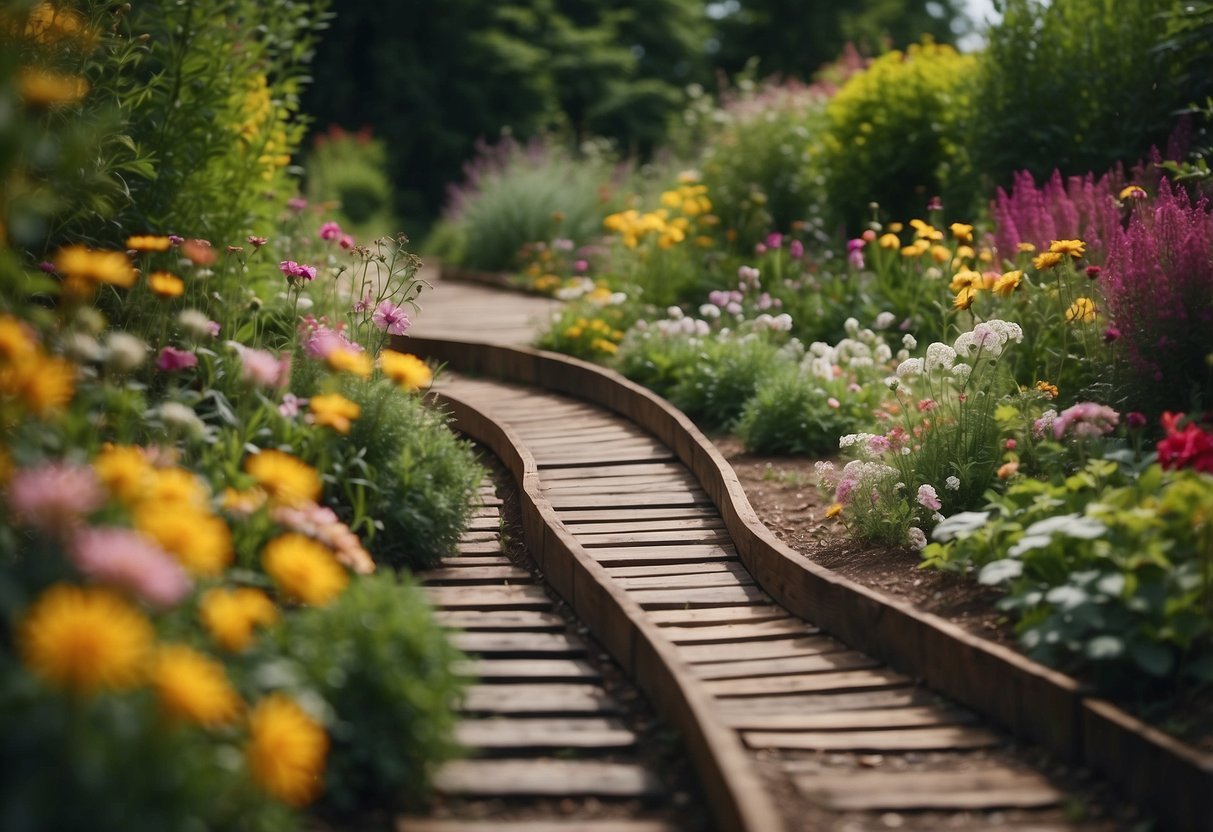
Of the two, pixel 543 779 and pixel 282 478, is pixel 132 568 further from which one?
pixel 543 779

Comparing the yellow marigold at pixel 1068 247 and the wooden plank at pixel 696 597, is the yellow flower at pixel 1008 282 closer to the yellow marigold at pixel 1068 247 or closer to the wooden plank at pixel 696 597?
the yellow marigold at pixel 1068 247

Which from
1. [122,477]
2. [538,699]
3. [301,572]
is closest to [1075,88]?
[538,699]

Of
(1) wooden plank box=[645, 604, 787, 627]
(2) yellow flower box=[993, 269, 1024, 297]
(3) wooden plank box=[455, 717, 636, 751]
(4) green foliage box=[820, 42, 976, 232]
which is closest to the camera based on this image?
(3) wooden plank box=[455, 717, 636, 751]

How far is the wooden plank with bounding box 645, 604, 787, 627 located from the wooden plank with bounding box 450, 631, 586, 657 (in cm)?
40

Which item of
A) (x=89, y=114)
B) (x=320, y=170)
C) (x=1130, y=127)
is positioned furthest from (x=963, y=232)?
(x=320, y=170)

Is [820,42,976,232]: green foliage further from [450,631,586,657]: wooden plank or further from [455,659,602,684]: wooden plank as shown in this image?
[455,659,602,684]: wooden plank

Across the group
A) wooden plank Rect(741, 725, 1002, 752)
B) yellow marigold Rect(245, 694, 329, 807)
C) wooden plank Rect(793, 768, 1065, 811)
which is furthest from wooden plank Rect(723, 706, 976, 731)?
yellow marigold Rect(245, 694, 329, 807)

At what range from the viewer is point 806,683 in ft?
13.8

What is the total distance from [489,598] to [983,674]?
1.87 metres

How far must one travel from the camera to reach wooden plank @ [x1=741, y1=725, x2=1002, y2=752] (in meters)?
3.74

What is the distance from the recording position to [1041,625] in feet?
12.5

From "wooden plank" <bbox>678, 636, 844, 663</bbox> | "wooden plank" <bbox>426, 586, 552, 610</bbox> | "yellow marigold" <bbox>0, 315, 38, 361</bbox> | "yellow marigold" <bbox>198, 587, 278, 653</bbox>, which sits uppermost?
"yellow marigold" <bbox>0, 315, 38, 361</bbox>

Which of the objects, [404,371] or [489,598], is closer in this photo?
[404,371]

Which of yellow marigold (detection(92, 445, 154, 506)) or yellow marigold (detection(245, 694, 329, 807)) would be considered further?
yellow marigold (detection(92, 445, 154, 506))
